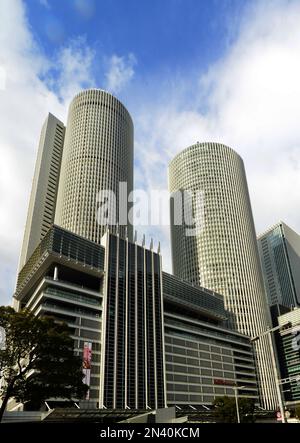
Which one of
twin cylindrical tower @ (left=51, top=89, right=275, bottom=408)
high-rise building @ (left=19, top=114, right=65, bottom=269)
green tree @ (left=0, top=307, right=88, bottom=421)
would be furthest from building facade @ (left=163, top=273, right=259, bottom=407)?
green tree @ (left=0, top=307, right=88, bottom=421)

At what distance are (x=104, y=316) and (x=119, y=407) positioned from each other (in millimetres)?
22400

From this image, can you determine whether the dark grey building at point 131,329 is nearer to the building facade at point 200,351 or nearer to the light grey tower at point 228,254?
the building facade at point 200,351

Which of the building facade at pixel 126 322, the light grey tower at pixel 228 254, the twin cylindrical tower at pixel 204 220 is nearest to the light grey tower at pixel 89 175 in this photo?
the twin cylindrical tower at pixel 204 220

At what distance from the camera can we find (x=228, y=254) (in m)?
176

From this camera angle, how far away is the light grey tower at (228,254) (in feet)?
536

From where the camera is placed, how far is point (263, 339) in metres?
162

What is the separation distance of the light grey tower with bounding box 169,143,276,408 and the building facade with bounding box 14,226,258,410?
28626 millimetres

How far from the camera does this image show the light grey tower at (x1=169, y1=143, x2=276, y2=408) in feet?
536

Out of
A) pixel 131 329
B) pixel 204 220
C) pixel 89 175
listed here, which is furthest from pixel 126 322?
pixel 89 175

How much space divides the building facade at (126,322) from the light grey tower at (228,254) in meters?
28.6

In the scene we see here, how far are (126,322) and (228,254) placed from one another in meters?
86.3

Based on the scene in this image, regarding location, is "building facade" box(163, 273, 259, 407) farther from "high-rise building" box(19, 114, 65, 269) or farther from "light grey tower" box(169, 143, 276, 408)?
"high-rise building" box(19, 114, 65, 269)

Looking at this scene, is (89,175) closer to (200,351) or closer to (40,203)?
(40,203)
